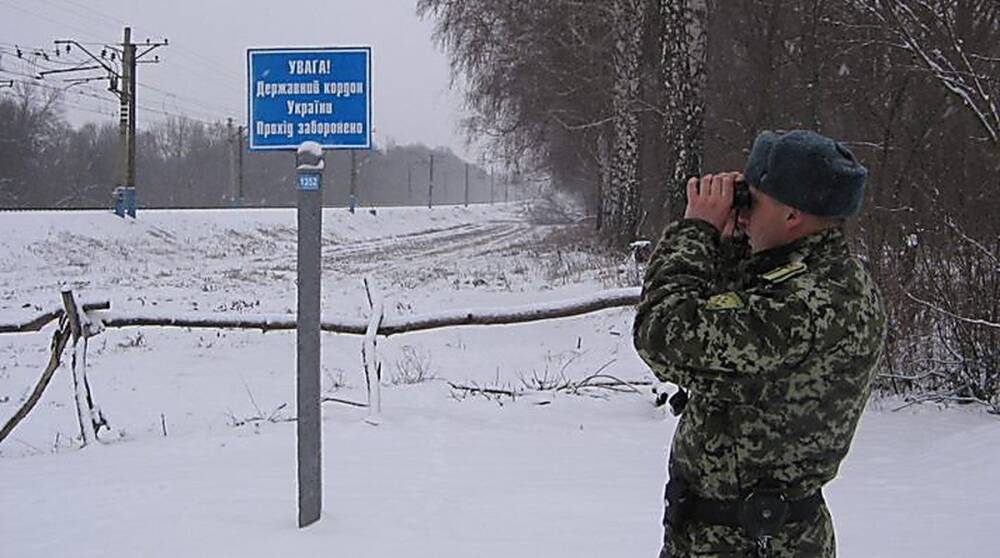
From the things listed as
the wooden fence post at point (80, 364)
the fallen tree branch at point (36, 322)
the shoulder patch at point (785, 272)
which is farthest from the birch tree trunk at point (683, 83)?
the shoulder patch at point (785, 272)

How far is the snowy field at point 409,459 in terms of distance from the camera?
4.40 meters

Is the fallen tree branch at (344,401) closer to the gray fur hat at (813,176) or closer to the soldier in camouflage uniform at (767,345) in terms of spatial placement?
the soldier in camouflage uniform at (767,345)

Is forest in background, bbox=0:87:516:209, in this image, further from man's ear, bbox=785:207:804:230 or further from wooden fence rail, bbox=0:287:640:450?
man's ear, bbox=785:207:804:230

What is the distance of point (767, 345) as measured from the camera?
2092 millimetres

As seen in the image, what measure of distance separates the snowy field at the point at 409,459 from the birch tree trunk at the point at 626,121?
289 inches

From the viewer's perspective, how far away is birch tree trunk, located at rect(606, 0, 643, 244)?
1923cm

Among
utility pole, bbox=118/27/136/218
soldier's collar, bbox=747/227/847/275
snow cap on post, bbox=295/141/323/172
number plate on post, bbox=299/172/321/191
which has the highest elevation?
utility pole, bbox=118/27/136/218

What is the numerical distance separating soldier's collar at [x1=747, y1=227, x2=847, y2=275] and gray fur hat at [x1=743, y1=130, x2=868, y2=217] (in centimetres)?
5

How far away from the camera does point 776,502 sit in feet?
7.20

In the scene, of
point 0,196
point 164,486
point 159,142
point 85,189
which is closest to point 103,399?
point 164,486

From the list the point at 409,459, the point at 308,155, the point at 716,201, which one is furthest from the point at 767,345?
the point at 409,459

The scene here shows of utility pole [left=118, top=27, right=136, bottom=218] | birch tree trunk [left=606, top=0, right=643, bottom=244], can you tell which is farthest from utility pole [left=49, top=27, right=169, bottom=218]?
birch tree trunk [left=606, top=0, right=643, bottom=244]

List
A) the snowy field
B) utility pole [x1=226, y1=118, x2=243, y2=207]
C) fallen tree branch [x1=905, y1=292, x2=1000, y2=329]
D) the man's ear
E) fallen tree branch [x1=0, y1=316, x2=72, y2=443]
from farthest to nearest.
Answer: utility pole [x1=226, y1=118, x2=243, y2=207] → fallen tree branch [x1=0, y1=316, x2=72, y2=443] → fallen tree branch [x1=905, y1=292, x2=1000, y2=329] → the snowy field → the man's ear

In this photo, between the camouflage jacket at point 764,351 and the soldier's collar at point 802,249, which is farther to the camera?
the soldier's collar at point 802,249
